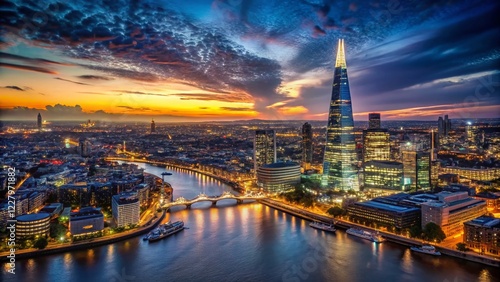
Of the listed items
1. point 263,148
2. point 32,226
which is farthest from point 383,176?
point 32,226

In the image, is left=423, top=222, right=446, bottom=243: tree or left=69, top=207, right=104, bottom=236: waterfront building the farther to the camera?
left=69, top=207, right=104, bottom=236: waterfront building

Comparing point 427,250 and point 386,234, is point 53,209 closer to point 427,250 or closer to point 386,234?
point 386,234

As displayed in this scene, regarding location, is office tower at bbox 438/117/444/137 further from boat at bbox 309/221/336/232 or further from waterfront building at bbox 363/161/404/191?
boat at bbox 309/221/336/232

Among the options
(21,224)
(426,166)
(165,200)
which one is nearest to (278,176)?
(165,200)

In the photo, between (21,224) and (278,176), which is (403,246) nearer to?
(278,176)

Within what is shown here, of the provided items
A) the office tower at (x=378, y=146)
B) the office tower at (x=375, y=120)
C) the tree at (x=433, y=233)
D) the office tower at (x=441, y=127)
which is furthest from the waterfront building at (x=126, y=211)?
the office tower at (x=441, y=127)

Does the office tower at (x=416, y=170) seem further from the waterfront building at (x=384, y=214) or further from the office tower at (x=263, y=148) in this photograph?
the office tower at (x=263, y=148)

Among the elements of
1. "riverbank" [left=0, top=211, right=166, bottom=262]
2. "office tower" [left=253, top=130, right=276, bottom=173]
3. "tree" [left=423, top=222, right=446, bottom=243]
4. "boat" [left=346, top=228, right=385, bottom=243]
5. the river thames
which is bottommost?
the river thames

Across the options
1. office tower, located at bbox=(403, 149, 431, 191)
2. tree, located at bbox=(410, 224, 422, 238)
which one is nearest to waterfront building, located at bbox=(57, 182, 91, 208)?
tree, located at bbox=(410, 224, 422, 238)
